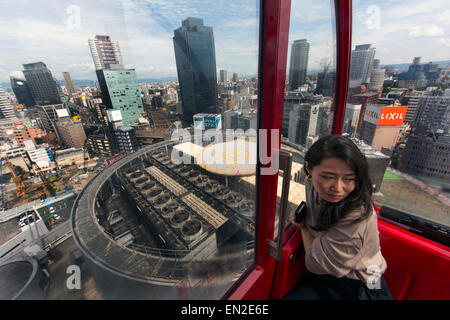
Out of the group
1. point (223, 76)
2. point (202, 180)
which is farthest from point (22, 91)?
point (202, 180)

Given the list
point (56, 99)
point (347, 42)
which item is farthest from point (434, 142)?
point (56, 99)

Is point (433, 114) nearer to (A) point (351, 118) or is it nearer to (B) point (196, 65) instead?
(A) point (351, 118)

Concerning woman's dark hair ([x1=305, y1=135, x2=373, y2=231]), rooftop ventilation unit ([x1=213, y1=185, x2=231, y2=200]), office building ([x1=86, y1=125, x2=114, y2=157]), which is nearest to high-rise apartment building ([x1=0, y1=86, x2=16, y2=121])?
office building ([x1=86, y1=125, x2=114, y2=157])

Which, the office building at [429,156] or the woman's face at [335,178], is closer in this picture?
the woman's face at [335,178]

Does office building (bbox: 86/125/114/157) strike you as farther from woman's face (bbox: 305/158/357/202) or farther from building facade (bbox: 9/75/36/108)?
woman's face (bbox: 305/158/357/202)

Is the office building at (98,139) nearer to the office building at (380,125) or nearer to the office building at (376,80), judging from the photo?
the office building at (376,80)

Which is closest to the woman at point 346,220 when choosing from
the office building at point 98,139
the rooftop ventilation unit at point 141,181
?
the office building at point 98,139

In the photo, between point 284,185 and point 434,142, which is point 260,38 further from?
point 434,142
